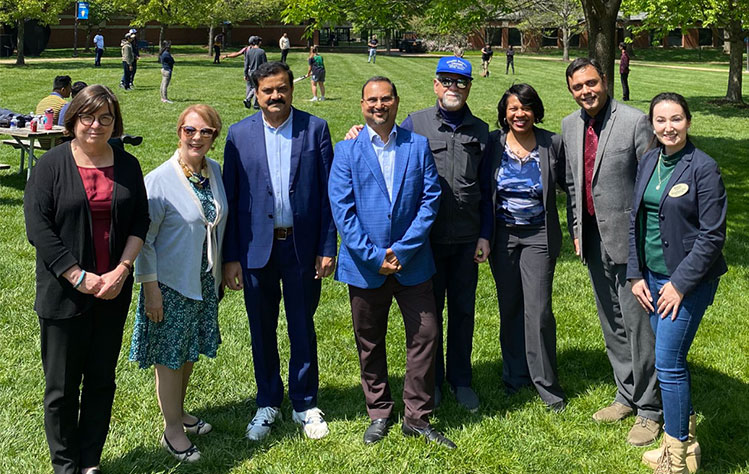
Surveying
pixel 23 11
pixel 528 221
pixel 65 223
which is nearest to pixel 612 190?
pixel 528 221

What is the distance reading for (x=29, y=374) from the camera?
5277 mm

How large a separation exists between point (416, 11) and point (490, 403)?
27.1 ft

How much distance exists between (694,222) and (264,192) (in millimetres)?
2418

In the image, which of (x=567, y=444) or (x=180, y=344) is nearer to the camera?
(x=180, y=344)

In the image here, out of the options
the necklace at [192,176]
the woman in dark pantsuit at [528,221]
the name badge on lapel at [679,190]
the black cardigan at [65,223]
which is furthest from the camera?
the woman in dark pantsuit at [528,221]

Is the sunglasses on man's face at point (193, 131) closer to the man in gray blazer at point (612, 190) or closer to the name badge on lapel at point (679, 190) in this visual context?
the man in gray blazer at point (612, 190)

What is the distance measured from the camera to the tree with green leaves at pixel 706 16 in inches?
818

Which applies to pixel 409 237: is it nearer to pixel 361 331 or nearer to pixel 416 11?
pixel 361 331

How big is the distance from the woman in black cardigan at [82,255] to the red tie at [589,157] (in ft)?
8.90

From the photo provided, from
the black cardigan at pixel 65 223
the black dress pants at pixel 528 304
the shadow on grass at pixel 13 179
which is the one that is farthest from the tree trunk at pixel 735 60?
the black cardigan at pixel 65 223

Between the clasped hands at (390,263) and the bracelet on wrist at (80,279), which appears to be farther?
the clasped hands at (390,263)

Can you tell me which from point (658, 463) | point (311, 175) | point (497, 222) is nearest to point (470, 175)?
point (497, 222)

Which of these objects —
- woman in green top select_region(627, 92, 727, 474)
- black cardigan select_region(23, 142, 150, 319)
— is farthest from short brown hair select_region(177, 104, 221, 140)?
woman in green top select_region(627, 92, 727, 474)

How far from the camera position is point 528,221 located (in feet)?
15.7
